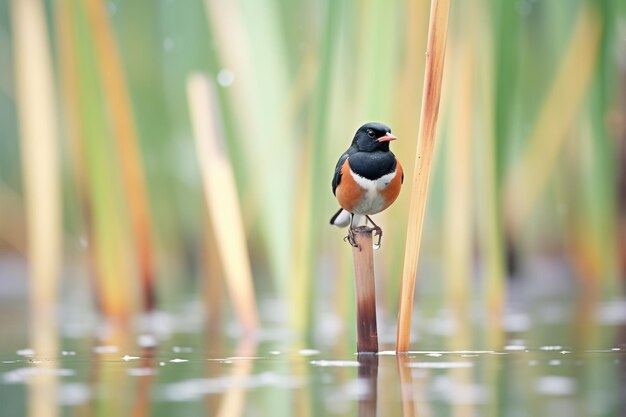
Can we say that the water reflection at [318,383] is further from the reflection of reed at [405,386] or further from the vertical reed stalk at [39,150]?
the vertical reed stalk at [39,150]

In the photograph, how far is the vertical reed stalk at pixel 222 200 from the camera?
4867 millimetres

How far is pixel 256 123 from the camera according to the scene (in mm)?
5137

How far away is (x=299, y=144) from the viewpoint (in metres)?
6.30

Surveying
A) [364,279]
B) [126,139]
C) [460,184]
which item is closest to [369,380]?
[364,279]

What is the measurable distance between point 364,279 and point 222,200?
5.83 feet

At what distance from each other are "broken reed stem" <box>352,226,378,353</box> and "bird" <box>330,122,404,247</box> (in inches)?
8.5

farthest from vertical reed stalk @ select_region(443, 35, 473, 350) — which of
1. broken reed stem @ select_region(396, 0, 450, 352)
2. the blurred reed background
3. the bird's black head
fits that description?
broken reed stem @ select_region(396, 0, 450, 352)

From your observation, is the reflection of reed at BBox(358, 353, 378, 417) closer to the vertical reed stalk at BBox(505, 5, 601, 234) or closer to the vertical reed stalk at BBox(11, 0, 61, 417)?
the vertical reed stalk at BBox(11, 0, 61, 417)

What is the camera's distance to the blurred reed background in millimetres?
4695

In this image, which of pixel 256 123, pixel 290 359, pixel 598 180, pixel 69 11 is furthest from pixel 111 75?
pixel 598 180

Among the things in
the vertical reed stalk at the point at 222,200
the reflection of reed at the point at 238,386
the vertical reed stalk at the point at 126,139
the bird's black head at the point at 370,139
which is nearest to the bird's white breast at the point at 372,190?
the bird's black head at the point at 370,139

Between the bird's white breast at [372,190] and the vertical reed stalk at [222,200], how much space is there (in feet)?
4.07

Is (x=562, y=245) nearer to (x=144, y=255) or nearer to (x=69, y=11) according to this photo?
(x=144, y=255)

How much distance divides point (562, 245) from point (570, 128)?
3.87 ft
